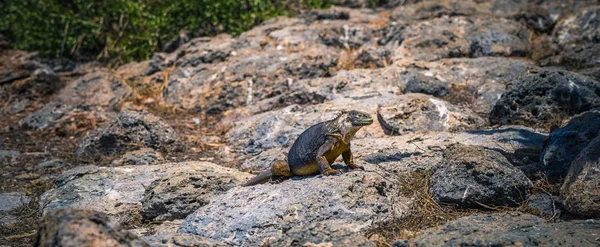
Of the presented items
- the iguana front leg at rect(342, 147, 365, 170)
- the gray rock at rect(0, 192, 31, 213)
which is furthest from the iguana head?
the gray rock at rect(0, 192, 31, 213)

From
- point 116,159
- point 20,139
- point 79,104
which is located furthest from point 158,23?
point 116,159

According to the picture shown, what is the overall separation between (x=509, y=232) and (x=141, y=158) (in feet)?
16.3

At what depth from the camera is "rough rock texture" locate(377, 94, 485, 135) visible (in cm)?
762

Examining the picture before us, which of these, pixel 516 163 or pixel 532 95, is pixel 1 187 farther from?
pixel 532 95

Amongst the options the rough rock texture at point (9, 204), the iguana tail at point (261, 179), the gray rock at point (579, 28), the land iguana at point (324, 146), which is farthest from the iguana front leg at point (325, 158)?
the gray rock at point (579, 28)

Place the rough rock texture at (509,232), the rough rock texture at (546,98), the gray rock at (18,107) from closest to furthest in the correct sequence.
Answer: the rough rock texture at (509,232), the rough rock texture at (546,98), the gray rock at (18,107)

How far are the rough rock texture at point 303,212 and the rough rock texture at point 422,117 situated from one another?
2.21 metres

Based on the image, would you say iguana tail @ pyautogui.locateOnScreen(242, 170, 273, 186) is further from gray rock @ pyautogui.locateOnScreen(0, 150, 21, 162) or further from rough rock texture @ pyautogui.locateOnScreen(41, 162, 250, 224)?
gray rock @ pyautogui.locateOnScreen(0, 150, 21, 162)

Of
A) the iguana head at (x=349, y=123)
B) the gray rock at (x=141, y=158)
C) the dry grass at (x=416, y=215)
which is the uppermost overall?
the iguana head at (x=349, y=123)

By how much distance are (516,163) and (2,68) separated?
32.0 ft

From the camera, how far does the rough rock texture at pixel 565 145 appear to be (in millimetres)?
5730

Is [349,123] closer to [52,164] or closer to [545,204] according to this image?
[545,204]

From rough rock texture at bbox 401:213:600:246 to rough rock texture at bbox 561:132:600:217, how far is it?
159 millimetres

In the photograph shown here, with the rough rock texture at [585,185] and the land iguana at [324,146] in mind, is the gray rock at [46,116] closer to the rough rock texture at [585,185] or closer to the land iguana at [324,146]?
the land iguana at [324,146]
